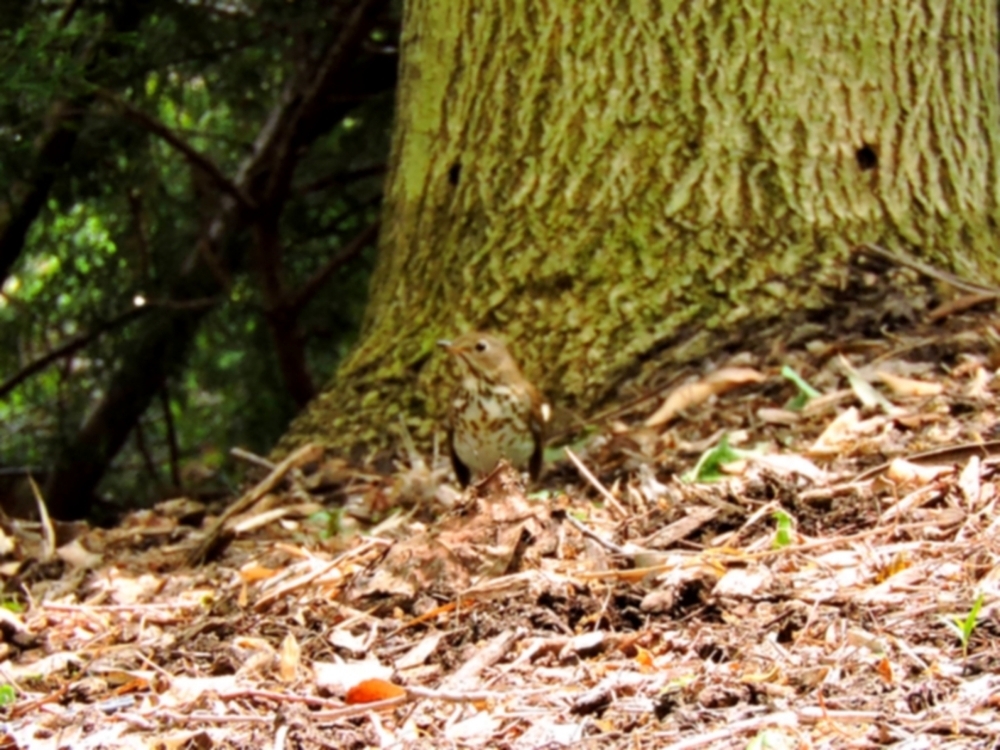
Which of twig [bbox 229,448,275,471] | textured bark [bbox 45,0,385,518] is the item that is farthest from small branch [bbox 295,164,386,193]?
twig [bbox 229,448,275,471]

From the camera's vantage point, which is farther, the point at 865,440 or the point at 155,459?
the point at 155,459

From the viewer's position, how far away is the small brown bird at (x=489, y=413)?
449 cm

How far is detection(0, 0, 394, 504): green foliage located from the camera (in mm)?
6070

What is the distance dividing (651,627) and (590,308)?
2.17m

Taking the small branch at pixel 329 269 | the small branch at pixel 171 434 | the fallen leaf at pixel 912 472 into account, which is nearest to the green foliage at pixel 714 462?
the fallen leaf at pixel 912 472

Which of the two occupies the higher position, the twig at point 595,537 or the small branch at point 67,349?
the twig at point 595,537

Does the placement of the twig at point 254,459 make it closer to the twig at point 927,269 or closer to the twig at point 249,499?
the twig at point 249,499

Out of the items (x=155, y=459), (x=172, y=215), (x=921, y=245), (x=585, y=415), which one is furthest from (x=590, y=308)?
(x=155, y=459)

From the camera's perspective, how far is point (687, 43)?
4.59m

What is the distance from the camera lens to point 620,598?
272 cm

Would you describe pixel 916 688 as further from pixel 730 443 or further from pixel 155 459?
pixel 155 459

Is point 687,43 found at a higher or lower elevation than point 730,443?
higher

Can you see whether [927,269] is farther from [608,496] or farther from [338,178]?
[338,178]

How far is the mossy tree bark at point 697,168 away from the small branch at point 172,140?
1.88 metres
